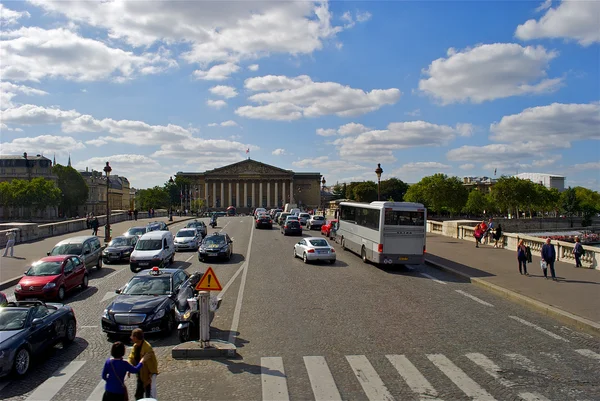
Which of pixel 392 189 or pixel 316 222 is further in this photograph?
pixel 392 189

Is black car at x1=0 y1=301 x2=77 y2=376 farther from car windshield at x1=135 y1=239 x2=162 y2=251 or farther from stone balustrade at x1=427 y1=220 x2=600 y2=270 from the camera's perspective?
stone balustrade at x1=427 y1=220 x2=600 y2=270

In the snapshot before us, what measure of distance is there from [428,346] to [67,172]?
4589 inches

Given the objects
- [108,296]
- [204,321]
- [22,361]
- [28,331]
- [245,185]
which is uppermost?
[245,185]

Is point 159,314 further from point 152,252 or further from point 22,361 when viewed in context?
point 152,252

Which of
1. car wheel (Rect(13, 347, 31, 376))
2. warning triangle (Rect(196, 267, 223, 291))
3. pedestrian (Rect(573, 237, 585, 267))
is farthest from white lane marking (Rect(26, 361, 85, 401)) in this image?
pedestrian (Rect(573, 237, 585, 267))

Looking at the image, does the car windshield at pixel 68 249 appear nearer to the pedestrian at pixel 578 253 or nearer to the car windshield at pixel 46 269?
the car windshield at pixel 46 269

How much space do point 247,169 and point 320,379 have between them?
16822cm

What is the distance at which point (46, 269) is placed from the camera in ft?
59.8

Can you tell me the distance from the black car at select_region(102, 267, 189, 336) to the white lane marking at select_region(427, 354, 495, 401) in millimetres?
6484

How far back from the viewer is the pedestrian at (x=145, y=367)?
757 centimetres

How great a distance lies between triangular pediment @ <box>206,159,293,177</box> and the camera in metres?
175

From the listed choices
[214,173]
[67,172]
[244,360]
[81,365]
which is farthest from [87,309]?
[214,173]

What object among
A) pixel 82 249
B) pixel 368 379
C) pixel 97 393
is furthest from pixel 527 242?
pixel 97 393

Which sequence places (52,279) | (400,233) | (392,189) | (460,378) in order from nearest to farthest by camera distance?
(460,378) → (52,279) → (400,233) → (392,189)
